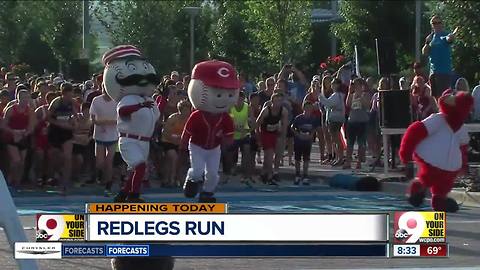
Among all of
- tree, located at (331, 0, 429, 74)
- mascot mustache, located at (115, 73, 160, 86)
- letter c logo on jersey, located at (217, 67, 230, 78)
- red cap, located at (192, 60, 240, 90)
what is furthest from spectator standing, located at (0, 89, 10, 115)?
tree, located at (331, 0, 429, 74)

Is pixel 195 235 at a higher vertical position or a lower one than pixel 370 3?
lower

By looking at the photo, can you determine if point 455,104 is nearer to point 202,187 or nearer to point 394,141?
point 202,187

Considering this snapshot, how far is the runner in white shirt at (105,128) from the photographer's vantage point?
17828 millimetres

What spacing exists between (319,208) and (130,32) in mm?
22052

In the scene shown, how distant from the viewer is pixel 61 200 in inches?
736

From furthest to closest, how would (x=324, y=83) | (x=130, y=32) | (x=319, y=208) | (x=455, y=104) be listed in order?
1. (x=130, y=32)
2. (x=324, y=83)
3. (x=319, y=208)
4. (x=455, y=104)

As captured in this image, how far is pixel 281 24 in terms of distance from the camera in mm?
40656

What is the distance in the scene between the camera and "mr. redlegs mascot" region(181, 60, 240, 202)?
11961 millimetres

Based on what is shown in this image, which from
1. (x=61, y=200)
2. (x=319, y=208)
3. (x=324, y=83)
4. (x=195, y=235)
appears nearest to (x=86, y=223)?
(x=195, y=235)

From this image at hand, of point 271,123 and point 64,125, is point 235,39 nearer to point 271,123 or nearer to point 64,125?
point 271,123

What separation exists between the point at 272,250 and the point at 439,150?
7.27 feet

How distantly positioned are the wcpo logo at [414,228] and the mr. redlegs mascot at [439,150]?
160 cm

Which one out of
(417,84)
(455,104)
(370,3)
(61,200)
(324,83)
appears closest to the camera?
(455,104)

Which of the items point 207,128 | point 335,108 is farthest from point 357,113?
point 207,128
